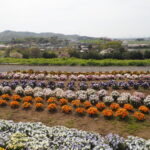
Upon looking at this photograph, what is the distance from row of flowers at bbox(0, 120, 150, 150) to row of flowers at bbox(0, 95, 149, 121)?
7.95 ft

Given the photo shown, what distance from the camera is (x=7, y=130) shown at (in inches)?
310

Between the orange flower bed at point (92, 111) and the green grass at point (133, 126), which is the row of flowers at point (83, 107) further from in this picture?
the green grass at point (133, 126)

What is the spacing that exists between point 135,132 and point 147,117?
171 cm

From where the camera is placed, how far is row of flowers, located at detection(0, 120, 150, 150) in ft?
21.8

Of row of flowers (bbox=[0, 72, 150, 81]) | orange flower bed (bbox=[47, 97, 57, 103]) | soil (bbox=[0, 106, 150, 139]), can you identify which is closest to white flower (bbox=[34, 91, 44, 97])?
orange flower bed (bbox=[47, 97, 57, 103])

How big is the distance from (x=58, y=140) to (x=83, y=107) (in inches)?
164

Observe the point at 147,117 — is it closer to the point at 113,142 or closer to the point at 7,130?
the point at 113,142

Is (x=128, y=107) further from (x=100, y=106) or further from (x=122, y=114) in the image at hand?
(x=100, y=106)

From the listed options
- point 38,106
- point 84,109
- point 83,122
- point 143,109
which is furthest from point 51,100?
point 143,109

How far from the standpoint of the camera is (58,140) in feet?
23.7

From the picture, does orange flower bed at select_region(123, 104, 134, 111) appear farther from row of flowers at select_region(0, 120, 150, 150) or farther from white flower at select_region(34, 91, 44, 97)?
white flower at select_region(34, 91, 44, 97)

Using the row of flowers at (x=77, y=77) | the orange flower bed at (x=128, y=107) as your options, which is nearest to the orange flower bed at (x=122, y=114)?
the orange flower bed at (x=128, y=107)

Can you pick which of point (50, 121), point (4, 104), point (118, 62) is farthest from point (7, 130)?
point (118, 62)

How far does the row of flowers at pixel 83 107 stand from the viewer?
9.89m
